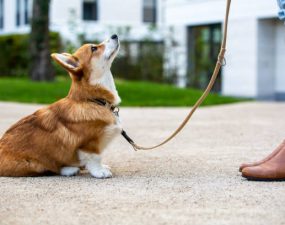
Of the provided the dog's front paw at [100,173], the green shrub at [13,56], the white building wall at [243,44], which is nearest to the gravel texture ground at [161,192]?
the dog's front paw at [100,173]

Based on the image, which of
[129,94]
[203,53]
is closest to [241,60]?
[203,53]

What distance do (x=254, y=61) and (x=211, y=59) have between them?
89.7 inches

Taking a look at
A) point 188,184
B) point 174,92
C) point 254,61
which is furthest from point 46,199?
point 254,61

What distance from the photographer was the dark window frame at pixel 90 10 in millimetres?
29016

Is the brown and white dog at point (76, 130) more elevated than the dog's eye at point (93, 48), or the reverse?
the dog's eye at point (93, 48)

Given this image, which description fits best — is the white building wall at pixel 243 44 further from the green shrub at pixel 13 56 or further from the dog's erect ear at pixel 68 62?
the dog's erect ear at pixel 68 62

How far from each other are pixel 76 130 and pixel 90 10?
979 inches

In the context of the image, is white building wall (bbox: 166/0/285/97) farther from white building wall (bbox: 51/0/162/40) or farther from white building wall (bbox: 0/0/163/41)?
white building wall (bbox: 0/0/163/41)

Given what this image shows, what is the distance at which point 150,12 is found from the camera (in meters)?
30.6

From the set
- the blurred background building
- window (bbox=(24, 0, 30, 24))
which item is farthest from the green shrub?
window (bbox=(24, 0, 30, 24))

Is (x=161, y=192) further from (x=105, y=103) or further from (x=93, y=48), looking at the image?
(x=93, y=48)

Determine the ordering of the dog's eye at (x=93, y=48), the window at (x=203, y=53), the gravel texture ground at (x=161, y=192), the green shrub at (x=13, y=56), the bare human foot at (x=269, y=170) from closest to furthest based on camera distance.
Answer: the gravel texture ground at (x=161, y=192)
the bare human foot at (x=269, y=170)
the dog's eye at (x=93, y=48)
the window at (x=203, y=53)
the green shrub at (x=13, y=56)

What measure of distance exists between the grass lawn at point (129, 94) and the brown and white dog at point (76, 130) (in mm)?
8544

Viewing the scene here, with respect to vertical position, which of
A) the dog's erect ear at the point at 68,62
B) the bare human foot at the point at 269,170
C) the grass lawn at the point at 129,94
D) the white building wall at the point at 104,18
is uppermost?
the white building wall at the point at 104,18
